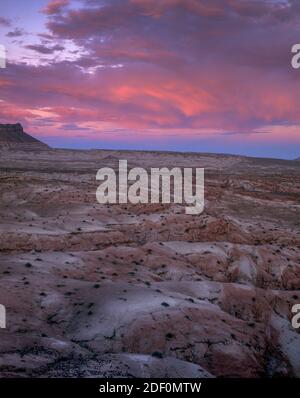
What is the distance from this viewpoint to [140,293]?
20.0m

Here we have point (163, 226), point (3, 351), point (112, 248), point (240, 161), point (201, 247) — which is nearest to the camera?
point (3, 351)

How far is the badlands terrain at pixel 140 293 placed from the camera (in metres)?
14.6

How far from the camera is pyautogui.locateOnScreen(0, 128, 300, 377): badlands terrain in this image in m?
14.6

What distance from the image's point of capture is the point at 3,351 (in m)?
13.4

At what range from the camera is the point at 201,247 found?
31172 mm

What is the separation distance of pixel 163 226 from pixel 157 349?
2004 cm

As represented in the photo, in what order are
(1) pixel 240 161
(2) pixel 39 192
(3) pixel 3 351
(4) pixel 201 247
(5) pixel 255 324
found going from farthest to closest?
1. (1) pixel 240 161
2. (2) pixel 39 192
3. (4) pixel 201 247
4. (5) pixel 255 324
5. (3) pixel 3 351

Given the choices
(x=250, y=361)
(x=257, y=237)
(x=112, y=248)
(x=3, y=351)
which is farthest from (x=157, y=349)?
(x=257, y=237)

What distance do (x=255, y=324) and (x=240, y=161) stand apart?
16393 cm

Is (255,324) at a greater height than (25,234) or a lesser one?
lesser

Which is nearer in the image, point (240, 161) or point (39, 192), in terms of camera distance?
point (39, 192)

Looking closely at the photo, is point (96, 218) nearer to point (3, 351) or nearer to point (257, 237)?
point (257, 237)
